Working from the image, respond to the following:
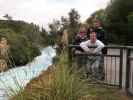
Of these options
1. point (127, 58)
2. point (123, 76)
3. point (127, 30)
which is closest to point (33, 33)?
point (127, 58)

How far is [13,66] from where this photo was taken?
249 inches

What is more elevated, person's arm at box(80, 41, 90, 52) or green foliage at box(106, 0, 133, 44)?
person's arm at box(80, 41, 90, 52)

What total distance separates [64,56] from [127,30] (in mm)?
23039

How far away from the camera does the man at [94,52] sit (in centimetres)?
973

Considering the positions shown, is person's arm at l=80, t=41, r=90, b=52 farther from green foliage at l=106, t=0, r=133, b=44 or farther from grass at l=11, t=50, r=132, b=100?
green foliage at l=106, t=0, r=133, b=44

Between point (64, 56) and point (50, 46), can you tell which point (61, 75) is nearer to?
point (64, 56)

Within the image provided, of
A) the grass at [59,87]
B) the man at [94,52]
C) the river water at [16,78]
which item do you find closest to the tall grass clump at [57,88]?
the grass at [59,87]

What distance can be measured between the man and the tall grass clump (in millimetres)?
3325

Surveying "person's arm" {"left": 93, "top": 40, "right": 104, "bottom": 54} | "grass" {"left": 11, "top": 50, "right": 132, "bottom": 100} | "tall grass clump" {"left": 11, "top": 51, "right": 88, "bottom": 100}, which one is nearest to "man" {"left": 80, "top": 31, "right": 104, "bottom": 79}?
"person's arm" {"left": 93, "top": 40, "right": 104, "bottom": 54}

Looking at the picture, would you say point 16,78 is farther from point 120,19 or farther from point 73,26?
point 120,19

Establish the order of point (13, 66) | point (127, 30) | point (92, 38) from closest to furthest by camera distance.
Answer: point (13, 66) < point (92, 38) < point (127, 30)

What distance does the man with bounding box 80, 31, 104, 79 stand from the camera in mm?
9734

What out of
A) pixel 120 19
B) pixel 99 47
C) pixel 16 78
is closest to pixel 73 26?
pixel 99 47

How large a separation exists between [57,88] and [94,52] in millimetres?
4201
